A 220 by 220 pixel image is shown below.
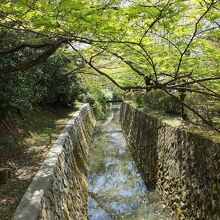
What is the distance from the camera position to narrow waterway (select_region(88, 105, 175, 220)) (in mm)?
8219

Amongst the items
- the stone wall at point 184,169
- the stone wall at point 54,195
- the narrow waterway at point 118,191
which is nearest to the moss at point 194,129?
the stone wall at point 184,169

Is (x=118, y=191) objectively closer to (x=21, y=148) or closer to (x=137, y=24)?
(x=21, y=148)

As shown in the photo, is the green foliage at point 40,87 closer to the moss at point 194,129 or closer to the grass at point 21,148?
the grass at point 21,148

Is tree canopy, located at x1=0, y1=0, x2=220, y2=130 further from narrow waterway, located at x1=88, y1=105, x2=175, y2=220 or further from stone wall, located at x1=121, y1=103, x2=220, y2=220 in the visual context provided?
narrow waterway, located at x1=88, y1=105, x2=175, y2=220

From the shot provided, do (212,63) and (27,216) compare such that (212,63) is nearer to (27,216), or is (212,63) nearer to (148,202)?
(148,202)

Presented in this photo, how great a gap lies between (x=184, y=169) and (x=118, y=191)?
320cm

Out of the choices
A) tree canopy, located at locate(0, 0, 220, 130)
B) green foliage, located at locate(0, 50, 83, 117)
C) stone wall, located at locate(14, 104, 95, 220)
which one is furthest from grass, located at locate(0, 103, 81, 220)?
tree canopy, located at locate(0, 0, 220, 130)

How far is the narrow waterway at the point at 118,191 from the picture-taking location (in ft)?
27.0

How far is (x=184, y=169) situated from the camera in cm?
743

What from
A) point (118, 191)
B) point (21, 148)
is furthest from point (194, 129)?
point (21, 148)

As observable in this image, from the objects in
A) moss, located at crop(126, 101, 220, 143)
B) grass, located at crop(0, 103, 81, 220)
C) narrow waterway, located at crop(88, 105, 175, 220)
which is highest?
moss, located at crop(126, 101, 220, 143)

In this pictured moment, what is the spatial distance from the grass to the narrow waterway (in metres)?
2.14

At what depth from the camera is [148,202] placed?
8.91 m

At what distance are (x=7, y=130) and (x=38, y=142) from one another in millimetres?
1060
